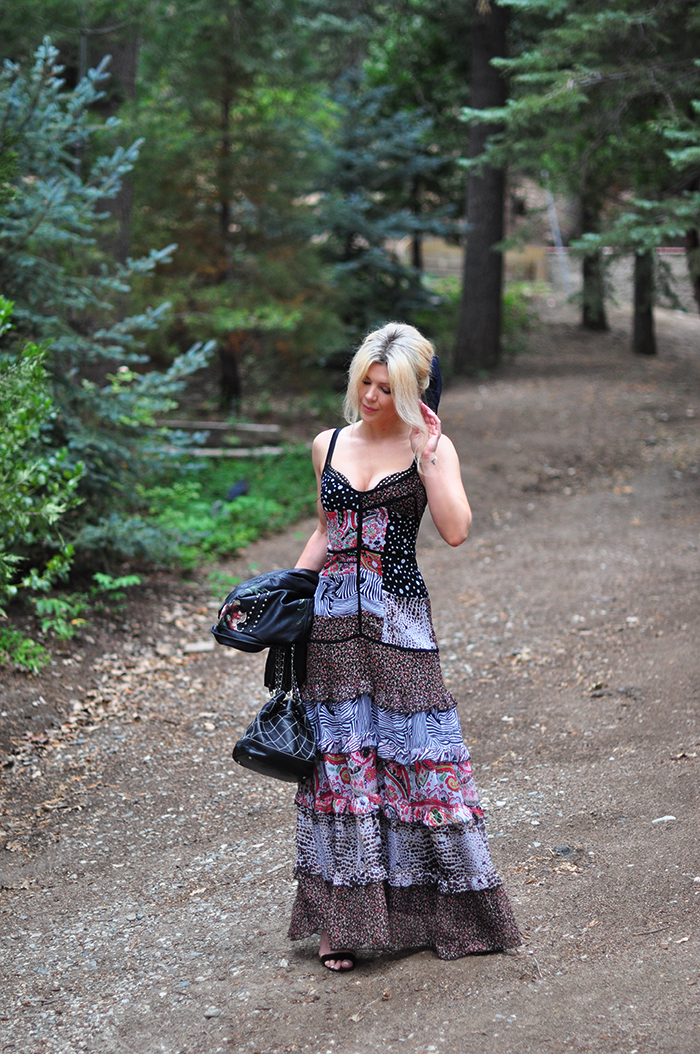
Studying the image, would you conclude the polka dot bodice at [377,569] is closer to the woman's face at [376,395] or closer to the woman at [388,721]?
the woman at [388,721]

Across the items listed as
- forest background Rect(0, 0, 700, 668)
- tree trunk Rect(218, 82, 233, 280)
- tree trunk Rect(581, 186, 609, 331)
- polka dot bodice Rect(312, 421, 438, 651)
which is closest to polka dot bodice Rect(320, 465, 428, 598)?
polka dot bodice Rect(312, 421, 438, 651)

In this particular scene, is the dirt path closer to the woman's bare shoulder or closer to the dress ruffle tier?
the dress ruffle tier

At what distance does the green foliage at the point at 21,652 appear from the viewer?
16.9ft

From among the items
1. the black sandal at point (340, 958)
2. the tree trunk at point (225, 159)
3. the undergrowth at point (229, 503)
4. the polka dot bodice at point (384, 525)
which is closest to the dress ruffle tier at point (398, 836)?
the black sandal at point (340, 958)

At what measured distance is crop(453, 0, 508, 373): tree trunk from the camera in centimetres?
1416

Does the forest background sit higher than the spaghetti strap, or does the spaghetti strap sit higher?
the forest background

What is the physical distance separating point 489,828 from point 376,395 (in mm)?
2298

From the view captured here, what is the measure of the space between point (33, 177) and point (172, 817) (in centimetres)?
503

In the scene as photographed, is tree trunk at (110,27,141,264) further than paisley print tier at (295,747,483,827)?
Yes

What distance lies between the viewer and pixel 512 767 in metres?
4.97

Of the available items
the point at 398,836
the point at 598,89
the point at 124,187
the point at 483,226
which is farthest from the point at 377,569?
the point at 483,226

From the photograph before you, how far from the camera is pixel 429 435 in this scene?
307cm

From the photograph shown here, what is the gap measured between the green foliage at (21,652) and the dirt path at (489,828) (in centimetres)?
13

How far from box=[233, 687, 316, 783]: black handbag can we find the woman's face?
1.06 metres
